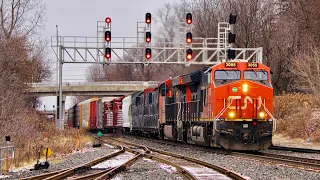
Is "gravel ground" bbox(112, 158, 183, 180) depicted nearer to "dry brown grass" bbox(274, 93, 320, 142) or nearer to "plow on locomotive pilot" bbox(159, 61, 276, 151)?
"plow on locomotive pilot" bbox(159, 61, 276, 151)

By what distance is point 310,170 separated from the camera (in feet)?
41.2

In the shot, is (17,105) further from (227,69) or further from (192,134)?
(227,69)

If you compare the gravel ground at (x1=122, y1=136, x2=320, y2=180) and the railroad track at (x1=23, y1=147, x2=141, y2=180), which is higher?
the gravel ground at (x1=122, y1=136, x2=320, y2=180)

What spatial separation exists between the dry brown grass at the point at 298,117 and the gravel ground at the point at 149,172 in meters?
14.1

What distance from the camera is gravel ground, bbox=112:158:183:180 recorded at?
38.6ft

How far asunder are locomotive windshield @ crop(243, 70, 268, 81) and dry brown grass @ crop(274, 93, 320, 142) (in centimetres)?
847

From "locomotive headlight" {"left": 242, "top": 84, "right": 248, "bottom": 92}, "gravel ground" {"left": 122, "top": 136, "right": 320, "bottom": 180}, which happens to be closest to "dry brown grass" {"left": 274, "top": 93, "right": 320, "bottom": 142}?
"locomotive headlight" {"left": 242, "top": 84, "right": 248, "bottom": 92}

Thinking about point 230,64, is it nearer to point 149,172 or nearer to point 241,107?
point 241,107

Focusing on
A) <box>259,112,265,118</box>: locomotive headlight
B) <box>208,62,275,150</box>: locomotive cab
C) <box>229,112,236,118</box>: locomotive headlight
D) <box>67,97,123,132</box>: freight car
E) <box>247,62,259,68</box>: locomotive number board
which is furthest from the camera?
<box>67,97,123,132</box>: freight car

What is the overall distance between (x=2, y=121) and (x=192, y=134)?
8414mm

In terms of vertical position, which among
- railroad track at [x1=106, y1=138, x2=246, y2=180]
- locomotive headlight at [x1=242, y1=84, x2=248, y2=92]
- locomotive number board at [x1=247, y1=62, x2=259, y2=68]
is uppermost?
locomotive number board at [x1=247, y1=62, x2=259, y2=68]

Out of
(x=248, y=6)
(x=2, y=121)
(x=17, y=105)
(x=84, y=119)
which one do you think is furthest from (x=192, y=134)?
(x=84, y=119)

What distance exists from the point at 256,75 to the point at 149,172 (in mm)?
7761

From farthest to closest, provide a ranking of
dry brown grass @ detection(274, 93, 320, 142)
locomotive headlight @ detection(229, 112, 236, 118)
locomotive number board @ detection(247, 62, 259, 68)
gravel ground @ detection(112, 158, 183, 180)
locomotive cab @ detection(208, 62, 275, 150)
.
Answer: dry brown grass @ detection(274, 93, 320, 142) < locomotive number board @ detection(247, 62, 259, 68) < locomotive headlight @ detection(229, 112, 236, 118) < locomotive cab @ detection(208, 62, 275, 150) < gravel ground @ detection(112, 158, 183, 180)
